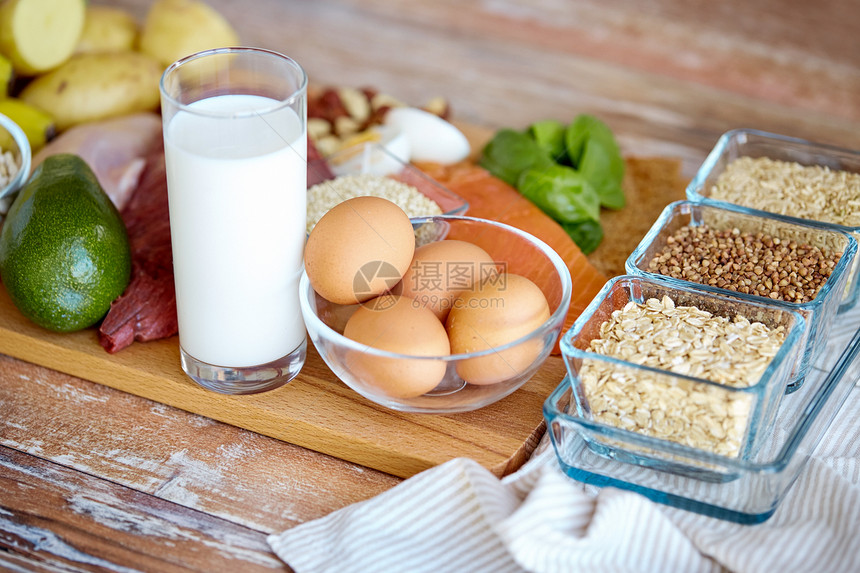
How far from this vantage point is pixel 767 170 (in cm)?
127

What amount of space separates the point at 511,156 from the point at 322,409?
599mm

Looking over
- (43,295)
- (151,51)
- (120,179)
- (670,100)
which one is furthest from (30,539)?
(670,100)

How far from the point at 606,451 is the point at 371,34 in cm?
152

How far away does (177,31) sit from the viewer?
1.59 m

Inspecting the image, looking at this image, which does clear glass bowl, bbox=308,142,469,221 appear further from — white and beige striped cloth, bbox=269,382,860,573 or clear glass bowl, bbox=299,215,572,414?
white and beige striped cloth, bbox=269,382,860,573

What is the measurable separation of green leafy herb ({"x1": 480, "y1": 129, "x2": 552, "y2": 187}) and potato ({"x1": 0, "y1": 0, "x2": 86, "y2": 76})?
733mm

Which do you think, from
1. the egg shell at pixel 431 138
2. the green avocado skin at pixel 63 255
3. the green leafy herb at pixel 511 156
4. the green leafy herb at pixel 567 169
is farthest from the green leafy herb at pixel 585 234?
the green avocado skin at pixel 63 255

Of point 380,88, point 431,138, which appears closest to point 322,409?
point 431,138

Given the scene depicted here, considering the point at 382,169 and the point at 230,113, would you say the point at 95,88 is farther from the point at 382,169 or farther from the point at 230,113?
the point at 230,113

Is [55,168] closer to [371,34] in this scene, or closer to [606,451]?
[606,451]

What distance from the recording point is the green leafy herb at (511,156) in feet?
4.52

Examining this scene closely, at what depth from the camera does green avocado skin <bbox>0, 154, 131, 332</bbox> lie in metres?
0.99

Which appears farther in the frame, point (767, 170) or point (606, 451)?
point (767, 170)

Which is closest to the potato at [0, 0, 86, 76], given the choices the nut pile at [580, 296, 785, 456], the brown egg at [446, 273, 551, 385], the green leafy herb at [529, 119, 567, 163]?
the green leafy herb at [529, 119, 567, 163]
